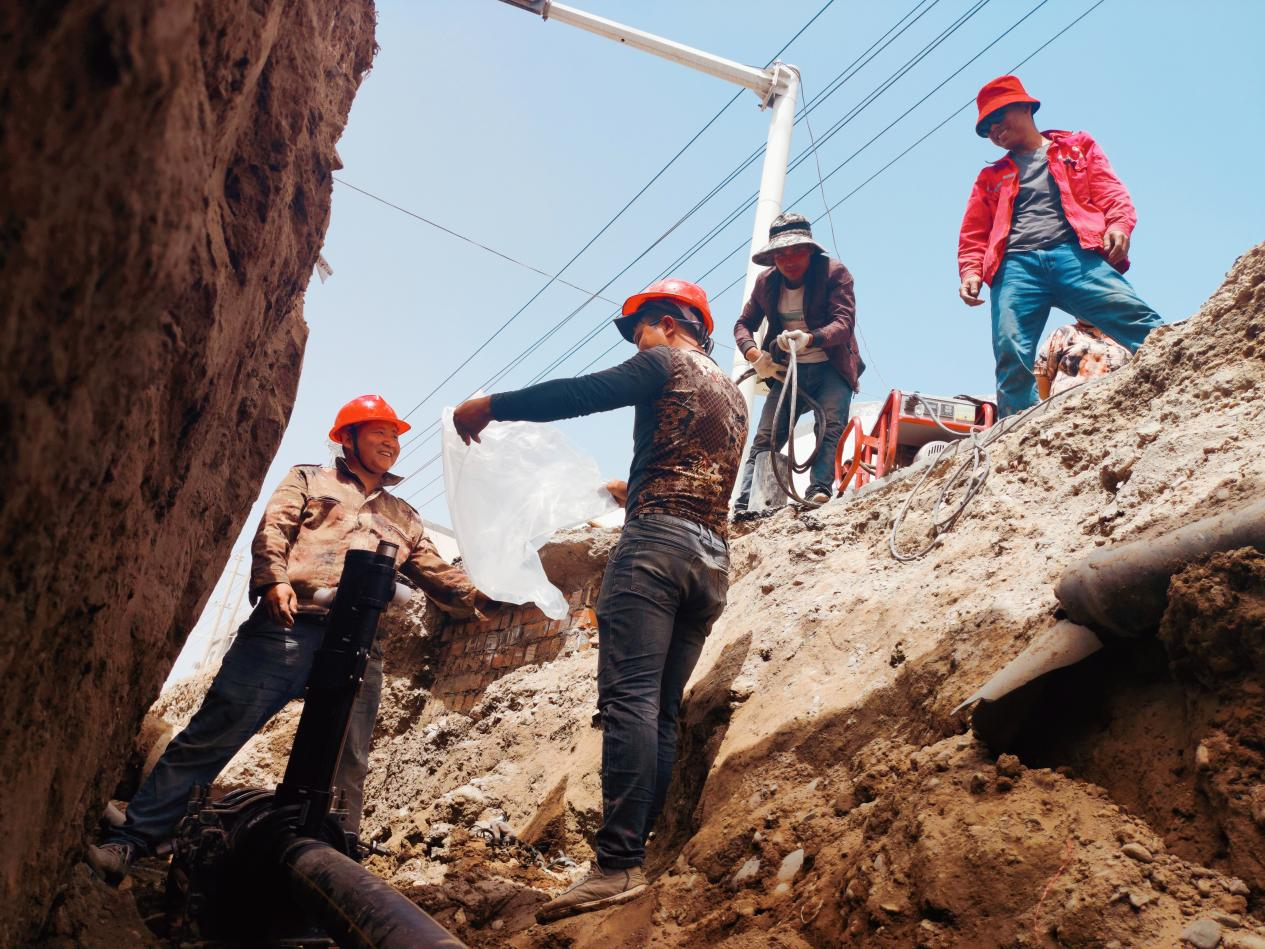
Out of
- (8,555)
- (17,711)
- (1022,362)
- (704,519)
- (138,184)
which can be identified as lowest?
(17,711)

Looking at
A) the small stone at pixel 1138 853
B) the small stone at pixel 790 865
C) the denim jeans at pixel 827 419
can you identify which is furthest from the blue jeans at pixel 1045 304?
the small stone at pixel 1138 853

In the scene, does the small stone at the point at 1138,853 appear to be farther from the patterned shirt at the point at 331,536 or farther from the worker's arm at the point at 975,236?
the worker's arm at the point at 975,236

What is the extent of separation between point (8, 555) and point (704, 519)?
2.23 meters

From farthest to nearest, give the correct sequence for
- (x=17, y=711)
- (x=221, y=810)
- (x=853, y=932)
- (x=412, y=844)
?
(x=412, y=844) → (x=221, y=810) → (x=853, y=932) → (x=17, y=711)

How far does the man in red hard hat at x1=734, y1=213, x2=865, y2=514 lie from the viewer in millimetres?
5227

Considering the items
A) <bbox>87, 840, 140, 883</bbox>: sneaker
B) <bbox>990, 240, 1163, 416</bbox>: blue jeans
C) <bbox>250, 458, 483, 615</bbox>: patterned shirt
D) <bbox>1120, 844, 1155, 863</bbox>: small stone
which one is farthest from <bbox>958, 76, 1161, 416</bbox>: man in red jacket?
<bbox>87, 840, 140, 883</bbox>: sneaker

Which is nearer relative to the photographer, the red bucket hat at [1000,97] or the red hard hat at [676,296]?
the red hard hat at [676,296]

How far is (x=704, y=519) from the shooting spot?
3078 mm

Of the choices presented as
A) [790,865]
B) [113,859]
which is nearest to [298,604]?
[113,859]

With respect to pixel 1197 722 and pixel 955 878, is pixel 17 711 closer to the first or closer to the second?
pixel 955 878

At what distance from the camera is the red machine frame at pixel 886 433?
5.62 metres

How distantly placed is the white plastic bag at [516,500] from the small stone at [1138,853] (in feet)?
8.96

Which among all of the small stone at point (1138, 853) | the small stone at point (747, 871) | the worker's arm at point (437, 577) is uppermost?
the worker's arm at point (437, 577)

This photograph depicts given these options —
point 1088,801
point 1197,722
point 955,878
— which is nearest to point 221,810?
point 955,878
